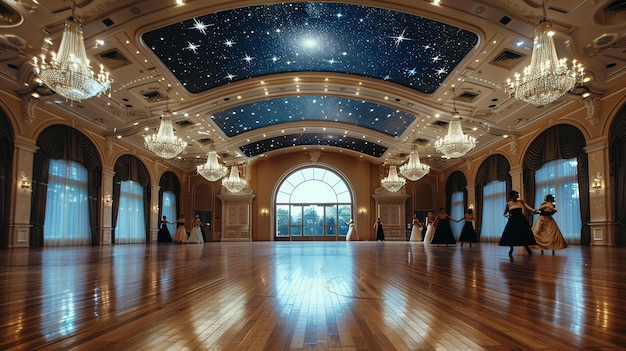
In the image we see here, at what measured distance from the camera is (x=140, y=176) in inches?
719

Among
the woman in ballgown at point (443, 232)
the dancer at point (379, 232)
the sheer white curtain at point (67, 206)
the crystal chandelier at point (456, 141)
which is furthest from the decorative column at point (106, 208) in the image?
the dancer at point (379, 232)

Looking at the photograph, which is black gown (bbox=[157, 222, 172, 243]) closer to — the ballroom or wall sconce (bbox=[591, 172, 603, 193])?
the ballroom

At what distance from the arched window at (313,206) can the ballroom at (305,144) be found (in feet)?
8.03

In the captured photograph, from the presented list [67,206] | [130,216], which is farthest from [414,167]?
[130,216]

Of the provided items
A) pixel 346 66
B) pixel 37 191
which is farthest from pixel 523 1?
pixel 37 191

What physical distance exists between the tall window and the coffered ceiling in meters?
5.40

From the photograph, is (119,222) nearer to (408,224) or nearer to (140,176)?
(140,176)

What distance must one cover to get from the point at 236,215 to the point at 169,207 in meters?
3.73

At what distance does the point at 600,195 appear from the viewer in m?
11.0

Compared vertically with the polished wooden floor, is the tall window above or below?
above

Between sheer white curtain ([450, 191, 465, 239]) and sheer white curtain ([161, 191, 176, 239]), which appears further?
sheer white curtain ([161, 191, 176, 239])

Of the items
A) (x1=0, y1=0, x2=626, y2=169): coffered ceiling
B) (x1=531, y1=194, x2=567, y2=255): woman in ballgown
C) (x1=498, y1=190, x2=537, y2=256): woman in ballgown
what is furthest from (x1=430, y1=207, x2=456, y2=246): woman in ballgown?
(x1=498, y1=190, x2=537, y2=256): woman in ballgown

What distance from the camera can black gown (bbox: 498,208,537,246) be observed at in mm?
6391

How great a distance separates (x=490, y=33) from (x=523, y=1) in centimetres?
128
